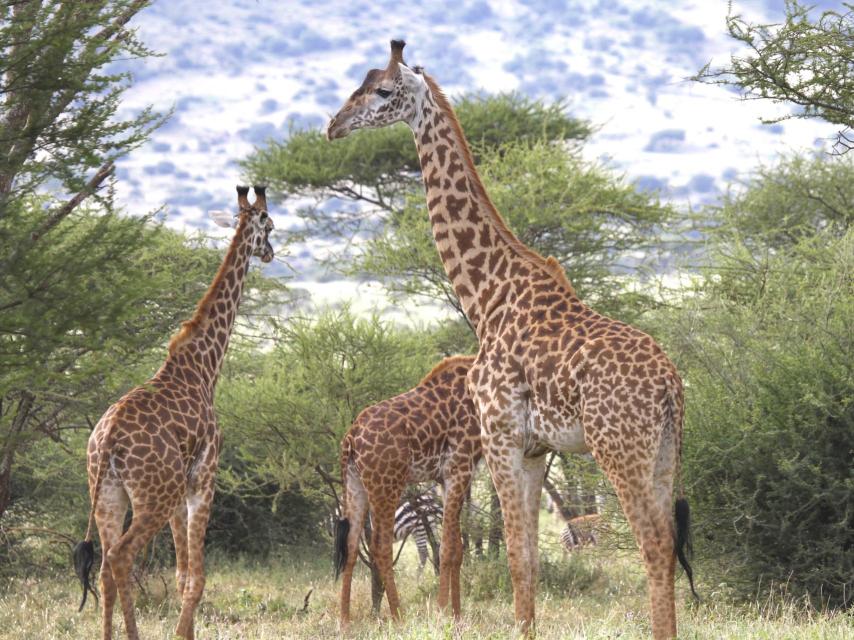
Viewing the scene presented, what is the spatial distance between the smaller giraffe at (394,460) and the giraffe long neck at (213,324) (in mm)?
1415

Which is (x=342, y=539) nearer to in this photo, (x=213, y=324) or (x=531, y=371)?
(x=213, y=324)

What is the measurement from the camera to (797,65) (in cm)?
934

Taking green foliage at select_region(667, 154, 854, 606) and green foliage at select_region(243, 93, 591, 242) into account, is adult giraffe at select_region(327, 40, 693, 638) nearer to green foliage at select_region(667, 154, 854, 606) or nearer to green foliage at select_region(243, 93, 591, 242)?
green foliage at select_region(667, 154, 854, 606)

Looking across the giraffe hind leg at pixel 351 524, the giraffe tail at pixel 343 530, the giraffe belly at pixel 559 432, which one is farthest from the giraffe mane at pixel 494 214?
the giraffe hind leg at pixel 351 524

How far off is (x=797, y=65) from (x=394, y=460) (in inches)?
177

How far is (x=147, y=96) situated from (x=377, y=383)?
176 m

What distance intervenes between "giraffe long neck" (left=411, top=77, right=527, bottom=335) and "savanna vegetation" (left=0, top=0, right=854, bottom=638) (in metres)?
1.85

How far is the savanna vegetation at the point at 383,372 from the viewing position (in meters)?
7.22

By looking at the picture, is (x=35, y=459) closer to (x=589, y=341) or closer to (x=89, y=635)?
(x=89, y=635)

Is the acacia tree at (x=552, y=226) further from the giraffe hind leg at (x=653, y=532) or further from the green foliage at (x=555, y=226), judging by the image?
the giraffe hind leg at (x=653, y=532)

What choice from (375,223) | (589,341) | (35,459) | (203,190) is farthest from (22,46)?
(203,190)

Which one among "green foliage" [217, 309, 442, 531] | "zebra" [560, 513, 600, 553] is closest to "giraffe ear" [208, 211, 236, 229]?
"green foliage" [217, 309, 442, 531]

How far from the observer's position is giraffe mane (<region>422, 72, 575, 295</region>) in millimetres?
7098

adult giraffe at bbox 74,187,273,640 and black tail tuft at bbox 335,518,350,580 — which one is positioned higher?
adult giraffe at bbox 74,187,273,640
